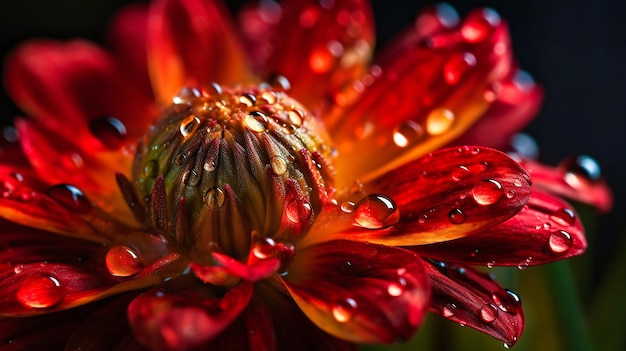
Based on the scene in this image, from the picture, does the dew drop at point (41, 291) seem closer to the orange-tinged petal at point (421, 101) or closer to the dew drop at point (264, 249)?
the dew drop at point (264, 249)

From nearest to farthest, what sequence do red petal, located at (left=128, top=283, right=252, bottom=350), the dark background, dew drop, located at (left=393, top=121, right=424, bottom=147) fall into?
red petal, located at (left=128, top=283, right=252, bottom=350) → dew drop, located at (left=393, top=121, right=424, bottom=147) → the dark background

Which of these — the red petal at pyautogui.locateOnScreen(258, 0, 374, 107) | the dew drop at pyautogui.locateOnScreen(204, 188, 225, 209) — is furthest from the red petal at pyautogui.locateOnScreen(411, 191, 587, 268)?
the red petal at pyautogui.locateOnScreen(258, 0, 374, 107)

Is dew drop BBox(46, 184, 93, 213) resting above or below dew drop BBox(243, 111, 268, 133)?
below

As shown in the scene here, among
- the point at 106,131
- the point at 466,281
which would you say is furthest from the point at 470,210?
the point at 106,131

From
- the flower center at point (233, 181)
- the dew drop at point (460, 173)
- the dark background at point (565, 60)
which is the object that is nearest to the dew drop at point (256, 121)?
the flower center at point (233, 181)

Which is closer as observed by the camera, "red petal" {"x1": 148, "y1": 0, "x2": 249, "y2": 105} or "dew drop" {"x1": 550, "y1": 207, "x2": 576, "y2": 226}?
"dew drop" {"x1": 550, "y1": 207, "x2": 576, "y2": 226}

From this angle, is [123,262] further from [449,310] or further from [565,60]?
[565,60]

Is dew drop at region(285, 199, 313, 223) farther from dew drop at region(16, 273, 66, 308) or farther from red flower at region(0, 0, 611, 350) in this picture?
dew drop at region(16, 273, 66, 308)
